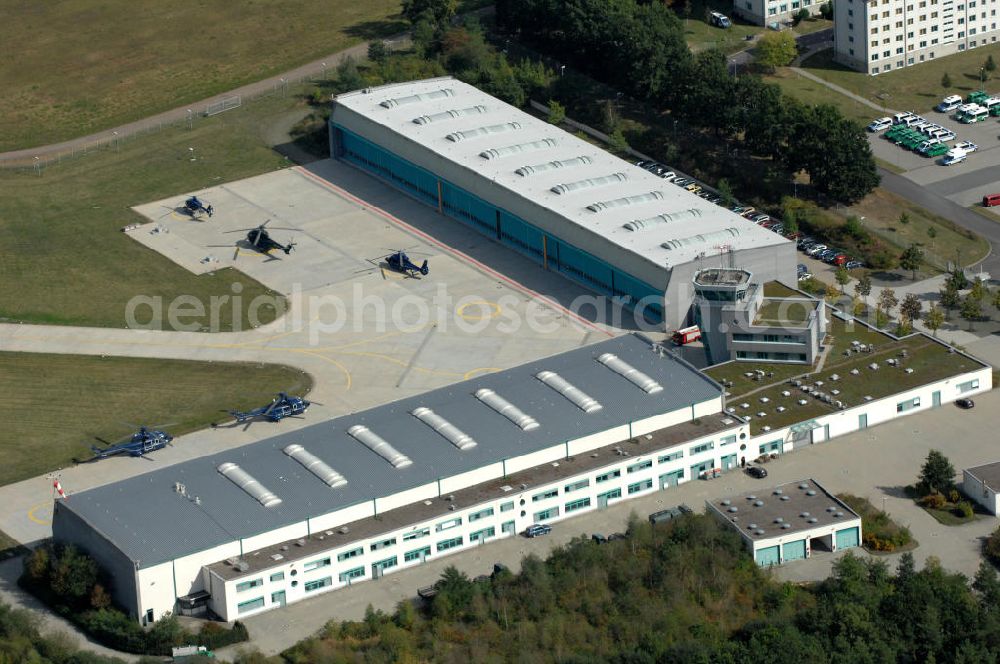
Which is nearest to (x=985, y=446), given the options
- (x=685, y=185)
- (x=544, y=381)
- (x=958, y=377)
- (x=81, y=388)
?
(x=958, y=377)

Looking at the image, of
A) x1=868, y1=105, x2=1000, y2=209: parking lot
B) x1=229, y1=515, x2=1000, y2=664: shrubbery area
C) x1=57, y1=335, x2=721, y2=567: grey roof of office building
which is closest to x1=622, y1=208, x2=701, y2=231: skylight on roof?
x1=57, y1=335, x2=721, y2=567: grey roof of office building

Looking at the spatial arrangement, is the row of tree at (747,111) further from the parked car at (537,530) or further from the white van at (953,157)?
the parked car at (537,530)

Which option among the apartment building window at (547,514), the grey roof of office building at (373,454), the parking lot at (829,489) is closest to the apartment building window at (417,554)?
the parking lot at (829,489)

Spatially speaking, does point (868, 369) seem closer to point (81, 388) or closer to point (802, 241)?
point (802, 241)

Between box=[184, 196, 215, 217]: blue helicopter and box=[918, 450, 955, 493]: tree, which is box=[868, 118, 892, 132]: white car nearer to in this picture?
box=[184, 196, 215, 217]: blue helicopter

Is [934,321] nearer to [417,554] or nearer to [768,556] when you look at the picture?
[768,556]
